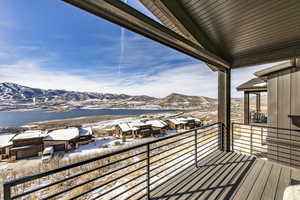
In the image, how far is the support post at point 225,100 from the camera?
2.90m

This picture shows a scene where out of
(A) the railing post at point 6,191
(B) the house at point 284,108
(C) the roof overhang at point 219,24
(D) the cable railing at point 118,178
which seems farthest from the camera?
(B) the house at point 284,108

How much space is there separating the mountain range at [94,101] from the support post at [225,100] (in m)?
17.6

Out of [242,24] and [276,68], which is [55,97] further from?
[276,68]

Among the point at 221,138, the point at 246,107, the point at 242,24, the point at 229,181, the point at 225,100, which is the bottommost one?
the point at 229,181

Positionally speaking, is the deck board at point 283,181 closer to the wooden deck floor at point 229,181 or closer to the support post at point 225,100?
the wooden deck floor at point 229,181

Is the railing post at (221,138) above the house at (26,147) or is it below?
above

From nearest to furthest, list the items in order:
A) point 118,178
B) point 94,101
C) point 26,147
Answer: point 118,178 < point 26,147 < point 94,101

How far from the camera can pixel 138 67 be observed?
78.8 ft

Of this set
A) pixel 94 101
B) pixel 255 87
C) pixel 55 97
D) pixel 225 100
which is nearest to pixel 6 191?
pixel 225 100

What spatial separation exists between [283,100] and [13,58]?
25.7m

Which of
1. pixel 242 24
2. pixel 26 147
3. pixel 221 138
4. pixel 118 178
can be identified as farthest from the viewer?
pixel 26 147

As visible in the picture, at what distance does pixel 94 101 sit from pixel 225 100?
101 ft

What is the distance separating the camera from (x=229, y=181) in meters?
1.91

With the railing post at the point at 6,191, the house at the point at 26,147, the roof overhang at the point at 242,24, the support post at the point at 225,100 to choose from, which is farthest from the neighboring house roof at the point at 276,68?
the house at the point at 26,147
